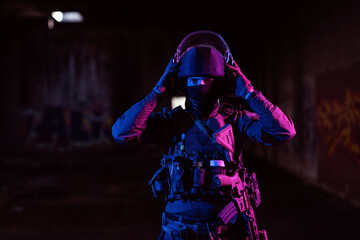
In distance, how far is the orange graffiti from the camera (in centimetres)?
891

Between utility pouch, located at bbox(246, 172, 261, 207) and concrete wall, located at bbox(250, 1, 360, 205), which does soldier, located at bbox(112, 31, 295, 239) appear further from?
concrete wall, located at bbox(250, 1, 360, 205)

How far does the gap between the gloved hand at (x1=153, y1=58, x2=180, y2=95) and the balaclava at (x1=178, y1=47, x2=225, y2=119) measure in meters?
0.04

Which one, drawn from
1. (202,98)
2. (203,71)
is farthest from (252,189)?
(203,71)

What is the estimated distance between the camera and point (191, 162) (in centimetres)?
272

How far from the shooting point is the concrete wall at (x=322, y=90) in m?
9.17

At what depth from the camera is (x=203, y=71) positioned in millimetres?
2609

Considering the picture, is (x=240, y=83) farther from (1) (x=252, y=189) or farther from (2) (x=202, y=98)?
(1) (x=252, y=189)

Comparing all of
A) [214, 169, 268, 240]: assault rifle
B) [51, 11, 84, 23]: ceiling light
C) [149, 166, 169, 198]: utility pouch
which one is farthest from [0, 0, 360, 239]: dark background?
[214, 169, 268, 240]: assault rifle

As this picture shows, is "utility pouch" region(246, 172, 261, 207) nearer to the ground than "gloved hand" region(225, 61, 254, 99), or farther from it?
nearer to the ground

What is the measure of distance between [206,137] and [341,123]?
7.94 metres

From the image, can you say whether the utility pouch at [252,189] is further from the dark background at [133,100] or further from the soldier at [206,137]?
the dark background at [133,100]

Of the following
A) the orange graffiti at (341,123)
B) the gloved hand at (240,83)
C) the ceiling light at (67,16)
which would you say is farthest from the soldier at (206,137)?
the ceiling light at (67,16)

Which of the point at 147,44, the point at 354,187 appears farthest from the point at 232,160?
the point at 147,44

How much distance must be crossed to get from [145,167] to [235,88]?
13432 millimetres
